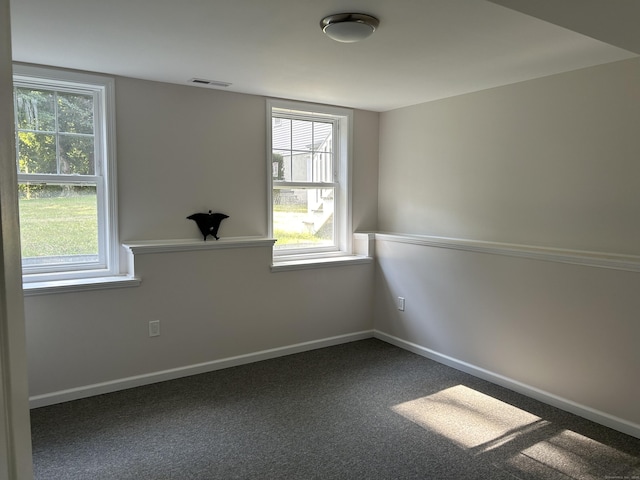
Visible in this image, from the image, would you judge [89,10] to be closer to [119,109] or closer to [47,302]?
[119,109]

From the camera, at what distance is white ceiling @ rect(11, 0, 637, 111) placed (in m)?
2.12

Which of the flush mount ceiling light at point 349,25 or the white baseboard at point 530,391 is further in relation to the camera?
the white baseboard at point 530,391

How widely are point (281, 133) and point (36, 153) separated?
1.98 m

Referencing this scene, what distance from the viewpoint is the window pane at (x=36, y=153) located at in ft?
10.4

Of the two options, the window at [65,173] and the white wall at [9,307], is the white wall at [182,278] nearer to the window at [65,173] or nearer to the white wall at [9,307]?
the window at [65,173]

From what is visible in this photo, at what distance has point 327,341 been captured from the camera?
173 inches

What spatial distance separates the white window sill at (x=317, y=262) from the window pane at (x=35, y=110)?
2.00m

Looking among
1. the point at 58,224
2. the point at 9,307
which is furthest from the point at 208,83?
the point at 9,307

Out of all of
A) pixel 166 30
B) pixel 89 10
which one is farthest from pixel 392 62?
pixel 89 10

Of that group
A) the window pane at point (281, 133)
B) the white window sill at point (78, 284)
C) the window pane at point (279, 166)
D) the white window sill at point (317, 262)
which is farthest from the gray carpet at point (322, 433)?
the window pane at point (281, 133)

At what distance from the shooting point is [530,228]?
347 centimetres

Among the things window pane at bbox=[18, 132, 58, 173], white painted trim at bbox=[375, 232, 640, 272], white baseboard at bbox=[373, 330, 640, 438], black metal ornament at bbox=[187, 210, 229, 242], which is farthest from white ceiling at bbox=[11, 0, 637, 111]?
white baseboard at bbox=[373, 330, 640, 438]

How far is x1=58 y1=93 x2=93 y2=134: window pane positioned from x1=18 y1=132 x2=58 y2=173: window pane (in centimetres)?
14

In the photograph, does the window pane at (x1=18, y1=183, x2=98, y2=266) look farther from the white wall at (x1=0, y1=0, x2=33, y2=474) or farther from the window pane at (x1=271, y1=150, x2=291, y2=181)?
the white wall at (x1=0, y1=0, x2=33, y2=474)
